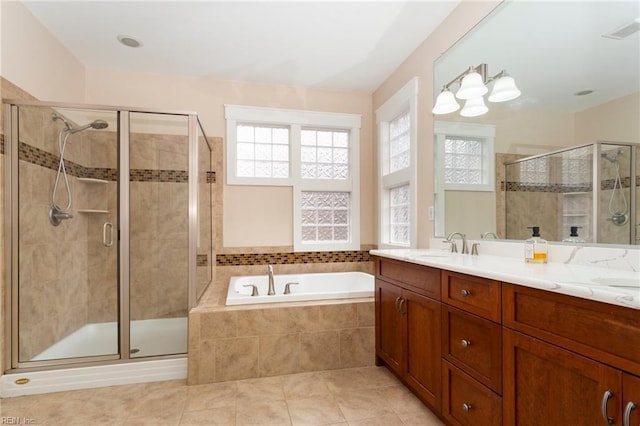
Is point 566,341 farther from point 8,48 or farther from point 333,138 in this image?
point 8,48

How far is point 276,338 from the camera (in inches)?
85.4

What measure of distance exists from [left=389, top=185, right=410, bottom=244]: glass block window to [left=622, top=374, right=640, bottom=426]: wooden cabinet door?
2205 mm

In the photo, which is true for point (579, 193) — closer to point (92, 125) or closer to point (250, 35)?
point (250, 35)

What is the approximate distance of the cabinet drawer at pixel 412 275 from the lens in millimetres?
1597

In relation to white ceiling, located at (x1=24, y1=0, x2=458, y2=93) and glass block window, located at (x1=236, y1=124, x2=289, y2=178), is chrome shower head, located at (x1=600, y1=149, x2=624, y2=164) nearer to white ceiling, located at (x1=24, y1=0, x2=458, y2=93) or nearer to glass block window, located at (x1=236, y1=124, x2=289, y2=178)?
A: white ceiling, located at (x1=24, y1=0, x2=458, y2=93)

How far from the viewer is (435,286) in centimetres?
158

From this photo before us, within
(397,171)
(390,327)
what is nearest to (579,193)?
(390,327)

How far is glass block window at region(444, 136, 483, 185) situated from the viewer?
6.51ft

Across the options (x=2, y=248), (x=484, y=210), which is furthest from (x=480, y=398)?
(x=2, y=248)

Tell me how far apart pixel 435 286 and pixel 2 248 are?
2660mm

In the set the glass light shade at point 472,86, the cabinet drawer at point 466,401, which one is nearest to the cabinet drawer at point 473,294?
the cabinet drawer at point 466,401

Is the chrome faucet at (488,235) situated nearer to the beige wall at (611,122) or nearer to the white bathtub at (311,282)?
the beige wall at (611,122)

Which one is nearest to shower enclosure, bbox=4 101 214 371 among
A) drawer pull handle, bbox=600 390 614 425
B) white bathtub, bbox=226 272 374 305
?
white bathtub, bbox=226 272 374 305

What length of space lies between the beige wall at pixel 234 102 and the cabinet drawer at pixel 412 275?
1426 millimetres
